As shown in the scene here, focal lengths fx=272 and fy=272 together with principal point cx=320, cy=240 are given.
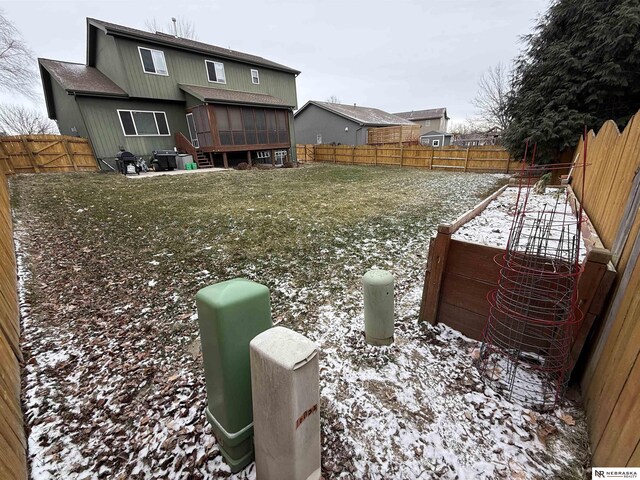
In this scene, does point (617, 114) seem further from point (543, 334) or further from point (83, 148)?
point (83, 148)

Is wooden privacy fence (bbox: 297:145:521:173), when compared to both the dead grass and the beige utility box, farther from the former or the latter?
the beige utility box

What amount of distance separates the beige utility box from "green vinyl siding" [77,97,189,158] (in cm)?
1666

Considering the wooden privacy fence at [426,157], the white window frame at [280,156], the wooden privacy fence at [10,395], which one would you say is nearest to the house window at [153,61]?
the white window frame at [280,156]

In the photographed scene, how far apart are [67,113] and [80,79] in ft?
8.62

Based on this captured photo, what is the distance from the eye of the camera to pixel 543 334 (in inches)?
94.1

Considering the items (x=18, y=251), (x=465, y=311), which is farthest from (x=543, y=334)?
(x=18, y=251)

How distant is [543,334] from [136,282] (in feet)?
16.1

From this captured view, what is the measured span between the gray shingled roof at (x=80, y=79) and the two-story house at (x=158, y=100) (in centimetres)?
4

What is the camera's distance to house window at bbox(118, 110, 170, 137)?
14031 mm

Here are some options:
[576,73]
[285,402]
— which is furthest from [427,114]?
[285,402]

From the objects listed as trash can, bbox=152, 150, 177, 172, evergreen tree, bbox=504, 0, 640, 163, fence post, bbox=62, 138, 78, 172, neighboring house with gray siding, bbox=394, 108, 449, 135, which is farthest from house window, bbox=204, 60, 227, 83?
neighboring house with gray siding, bbox=394, 108, 449, 135

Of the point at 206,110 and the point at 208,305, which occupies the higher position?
the point at 206,110

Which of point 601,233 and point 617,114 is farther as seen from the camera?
point 617,114

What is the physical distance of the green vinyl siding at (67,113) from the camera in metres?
13.6
